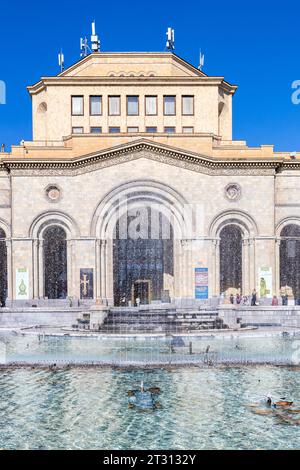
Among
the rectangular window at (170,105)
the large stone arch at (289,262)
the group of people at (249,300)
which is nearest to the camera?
the group of people at (249,300)

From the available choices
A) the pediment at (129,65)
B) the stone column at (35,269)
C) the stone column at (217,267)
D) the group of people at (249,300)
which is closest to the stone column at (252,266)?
the group of people at (249,300)

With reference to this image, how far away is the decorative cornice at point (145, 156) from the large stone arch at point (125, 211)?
76.8 inches

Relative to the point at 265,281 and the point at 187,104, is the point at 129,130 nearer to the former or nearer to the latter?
the point at 187,104

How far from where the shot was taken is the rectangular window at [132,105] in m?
45.9

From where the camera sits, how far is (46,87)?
151ft

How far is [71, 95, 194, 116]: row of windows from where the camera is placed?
45844mm

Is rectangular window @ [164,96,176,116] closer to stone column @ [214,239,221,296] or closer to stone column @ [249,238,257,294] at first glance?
stone column @ [214,239,221,296]

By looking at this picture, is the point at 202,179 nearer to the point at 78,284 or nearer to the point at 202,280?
the point at 202,280

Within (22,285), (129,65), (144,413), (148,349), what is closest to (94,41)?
(129,65)

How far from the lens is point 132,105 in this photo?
46.0 meters

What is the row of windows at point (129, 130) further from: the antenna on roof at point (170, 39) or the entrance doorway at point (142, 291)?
the entrance doorway at point (142, 291)

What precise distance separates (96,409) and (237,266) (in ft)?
101

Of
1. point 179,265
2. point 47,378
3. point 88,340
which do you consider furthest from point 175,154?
point 47,378
